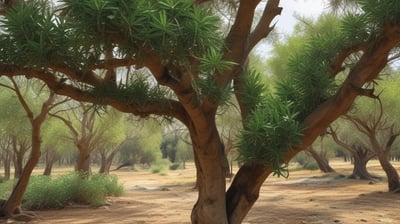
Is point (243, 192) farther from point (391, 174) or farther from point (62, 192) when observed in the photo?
point (391, 174)

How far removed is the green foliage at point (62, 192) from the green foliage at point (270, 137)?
1189 centimetres

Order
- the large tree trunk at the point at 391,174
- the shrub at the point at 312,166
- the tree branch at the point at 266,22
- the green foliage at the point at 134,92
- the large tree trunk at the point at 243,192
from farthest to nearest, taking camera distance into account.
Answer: the shrub at the point at 312,166 < the large tree trunk at the point at 391,174 < the tree branch at the point at 266,22 < the large tree trunk at the point at 243,192 < the green foliage at the point at 134,92

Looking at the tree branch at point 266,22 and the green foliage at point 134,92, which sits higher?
the tree branch at point 266,22

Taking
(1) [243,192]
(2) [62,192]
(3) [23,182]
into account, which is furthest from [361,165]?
(1) [243,192]

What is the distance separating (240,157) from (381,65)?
5.25 ft

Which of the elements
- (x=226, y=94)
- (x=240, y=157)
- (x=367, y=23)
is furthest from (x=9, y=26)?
(x=367, y=23)

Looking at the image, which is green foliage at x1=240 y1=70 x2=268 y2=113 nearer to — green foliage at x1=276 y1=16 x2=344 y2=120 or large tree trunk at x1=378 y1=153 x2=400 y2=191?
→ green foliage at x1=276 y1=16 x2=344 y2=120

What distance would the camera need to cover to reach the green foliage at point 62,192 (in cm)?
1405

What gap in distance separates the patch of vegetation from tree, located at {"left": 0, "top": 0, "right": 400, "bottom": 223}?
11142 mm

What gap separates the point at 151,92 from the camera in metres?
3.98

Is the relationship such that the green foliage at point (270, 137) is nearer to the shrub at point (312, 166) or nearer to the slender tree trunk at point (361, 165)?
the slender tree trunk at point (361, 165)

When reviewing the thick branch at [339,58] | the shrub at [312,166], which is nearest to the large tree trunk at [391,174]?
the thick branch at [339,58]

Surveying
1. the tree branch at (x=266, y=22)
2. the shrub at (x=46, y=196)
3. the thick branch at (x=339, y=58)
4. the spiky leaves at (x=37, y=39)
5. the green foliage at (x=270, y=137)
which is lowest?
the shrub at (x=46, y=196)

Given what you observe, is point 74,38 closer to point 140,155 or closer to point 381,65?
point 381,65
